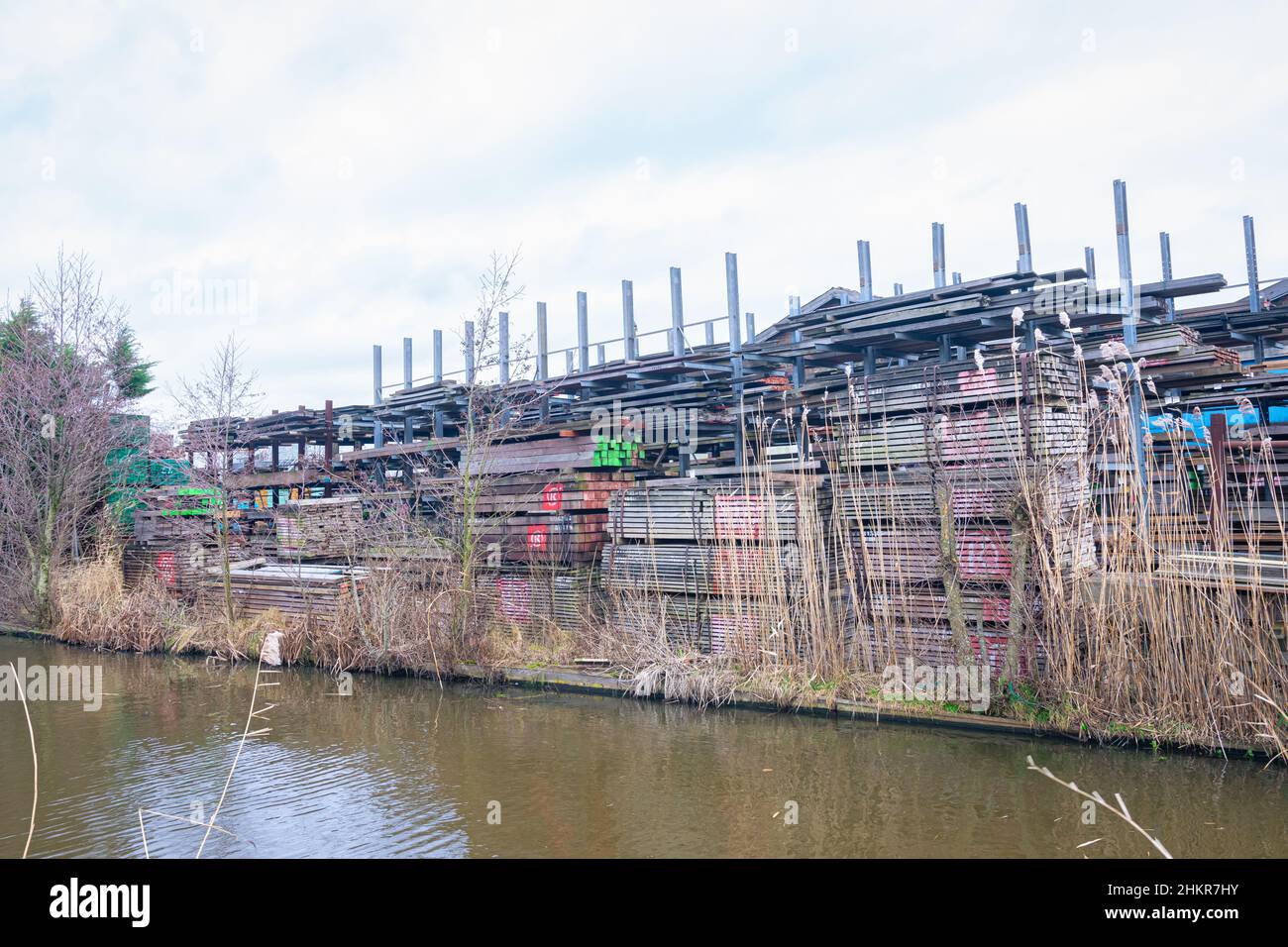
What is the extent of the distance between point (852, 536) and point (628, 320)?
1141 centimetres

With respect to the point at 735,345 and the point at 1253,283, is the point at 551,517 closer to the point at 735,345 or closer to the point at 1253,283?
the point at 735,345

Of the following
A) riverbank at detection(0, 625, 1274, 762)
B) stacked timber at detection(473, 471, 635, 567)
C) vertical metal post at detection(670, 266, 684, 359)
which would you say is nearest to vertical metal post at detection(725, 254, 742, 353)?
vertical metal post at detection(670, 266, 684, 359)

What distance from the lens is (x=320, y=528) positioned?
15.3 metres

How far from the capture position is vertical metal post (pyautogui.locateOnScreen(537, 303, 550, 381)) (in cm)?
2159

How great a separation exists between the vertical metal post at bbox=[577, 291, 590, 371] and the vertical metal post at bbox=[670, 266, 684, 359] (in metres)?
2.54

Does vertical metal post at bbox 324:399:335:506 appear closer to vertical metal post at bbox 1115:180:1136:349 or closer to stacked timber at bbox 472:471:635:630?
stacked timber at bbox 472:471:635:630

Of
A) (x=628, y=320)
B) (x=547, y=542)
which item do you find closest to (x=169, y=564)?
(x=547, y=542)

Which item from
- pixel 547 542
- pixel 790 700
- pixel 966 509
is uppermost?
pixel 966 509

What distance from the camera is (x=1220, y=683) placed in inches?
299

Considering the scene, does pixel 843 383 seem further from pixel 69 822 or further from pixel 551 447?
pixel 69 822

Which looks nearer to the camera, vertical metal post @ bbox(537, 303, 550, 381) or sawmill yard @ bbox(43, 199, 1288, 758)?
sawmill yard @ bbox(43, 199, 1288, 758)

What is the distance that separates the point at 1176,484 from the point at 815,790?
13.5 ft

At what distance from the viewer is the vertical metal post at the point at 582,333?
2097cm
